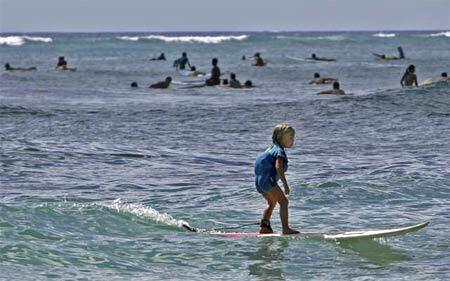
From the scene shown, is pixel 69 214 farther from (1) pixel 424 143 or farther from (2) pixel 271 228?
(1) pixel 424 143

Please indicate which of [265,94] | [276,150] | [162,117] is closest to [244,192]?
[276,150]

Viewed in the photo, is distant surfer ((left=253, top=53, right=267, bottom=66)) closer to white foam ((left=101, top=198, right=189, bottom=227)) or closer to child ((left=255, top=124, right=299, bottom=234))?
white foam ((left=101, top=198, right=189, bottom=227))

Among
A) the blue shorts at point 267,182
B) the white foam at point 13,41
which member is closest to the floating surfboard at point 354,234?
the blue shorts at point 267,182

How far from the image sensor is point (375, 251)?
1170cm

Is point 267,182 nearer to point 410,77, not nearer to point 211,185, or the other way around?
point 211,185

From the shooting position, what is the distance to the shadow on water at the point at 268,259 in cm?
1065

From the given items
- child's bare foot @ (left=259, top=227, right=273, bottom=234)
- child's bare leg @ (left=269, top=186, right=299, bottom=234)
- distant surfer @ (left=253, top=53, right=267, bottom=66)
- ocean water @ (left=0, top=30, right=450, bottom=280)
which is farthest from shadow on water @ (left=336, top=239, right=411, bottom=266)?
distant surfer @ (left=253, top=53, right=267, bottom=66)

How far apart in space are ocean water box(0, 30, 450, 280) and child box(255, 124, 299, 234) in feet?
1.51

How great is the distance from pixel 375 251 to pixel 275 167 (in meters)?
1.46

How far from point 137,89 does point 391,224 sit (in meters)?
26.2

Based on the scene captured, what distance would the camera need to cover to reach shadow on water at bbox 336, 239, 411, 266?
37.2ft

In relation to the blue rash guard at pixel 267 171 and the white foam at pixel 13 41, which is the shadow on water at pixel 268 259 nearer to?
the blue rash guard at pixel 267 171

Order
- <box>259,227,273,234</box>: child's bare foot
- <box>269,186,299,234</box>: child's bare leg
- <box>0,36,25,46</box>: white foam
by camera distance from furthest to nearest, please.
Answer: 1. <box>0,36,25,46</box>: white foam
2. <box>259,227,273,234</box>: child's bare foot
3. <box>269,186,299,234</box>: child's bare leg

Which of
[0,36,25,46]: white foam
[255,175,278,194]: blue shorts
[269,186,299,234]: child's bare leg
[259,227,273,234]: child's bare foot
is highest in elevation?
[255,175,278,194]: blue shorts
